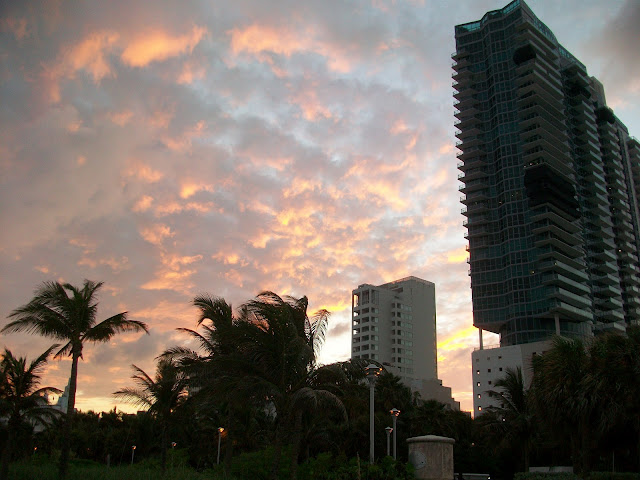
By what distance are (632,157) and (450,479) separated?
15362 centimetres

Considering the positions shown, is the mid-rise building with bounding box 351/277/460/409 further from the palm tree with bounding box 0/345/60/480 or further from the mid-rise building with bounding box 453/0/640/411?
the palm tree with bounding box 0/345/60/480

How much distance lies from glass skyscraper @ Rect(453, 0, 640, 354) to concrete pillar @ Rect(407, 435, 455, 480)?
80394 millimetres

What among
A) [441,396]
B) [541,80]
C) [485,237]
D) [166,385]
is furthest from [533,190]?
[166,385]

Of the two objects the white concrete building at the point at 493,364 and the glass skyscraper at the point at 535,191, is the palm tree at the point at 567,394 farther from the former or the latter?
the glass skyscraper at the point at 535,191

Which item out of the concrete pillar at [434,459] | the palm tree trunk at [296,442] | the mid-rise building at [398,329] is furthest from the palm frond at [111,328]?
the mid-rise building at [398,329]

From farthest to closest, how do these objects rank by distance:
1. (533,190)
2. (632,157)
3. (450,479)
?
(632,157), (533,190), (450,479)

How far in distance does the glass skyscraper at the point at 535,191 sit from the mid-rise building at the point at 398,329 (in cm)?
3026

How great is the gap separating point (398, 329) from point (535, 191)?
4600 centimetres

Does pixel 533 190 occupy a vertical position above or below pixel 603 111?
below

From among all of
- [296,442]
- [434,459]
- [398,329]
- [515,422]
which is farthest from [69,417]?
[398,329]

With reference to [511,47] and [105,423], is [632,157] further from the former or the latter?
[105,423]

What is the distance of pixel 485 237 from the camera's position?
337 feet

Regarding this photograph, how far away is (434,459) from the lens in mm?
17594

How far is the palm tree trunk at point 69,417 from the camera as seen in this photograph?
801 inches
